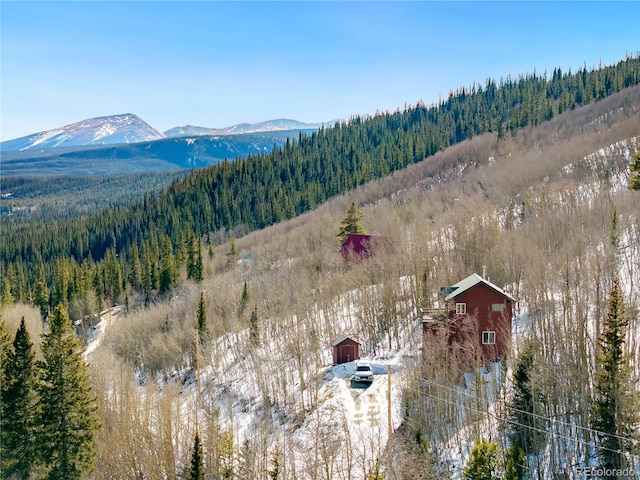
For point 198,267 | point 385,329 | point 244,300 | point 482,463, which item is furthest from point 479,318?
point 198,267

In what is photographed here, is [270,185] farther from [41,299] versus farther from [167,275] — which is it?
[41,299]

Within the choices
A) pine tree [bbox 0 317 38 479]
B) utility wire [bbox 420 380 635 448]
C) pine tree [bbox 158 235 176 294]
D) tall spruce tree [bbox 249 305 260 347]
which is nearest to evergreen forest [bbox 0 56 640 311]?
pine tree [bbox 158 235 176 294]

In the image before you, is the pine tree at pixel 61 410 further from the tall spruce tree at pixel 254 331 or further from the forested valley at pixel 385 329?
the tall spruce tree at pixel 254 331

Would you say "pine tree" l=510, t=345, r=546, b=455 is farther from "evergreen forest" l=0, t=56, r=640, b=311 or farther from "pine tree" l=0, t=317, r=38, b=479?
"evergreen forest" l=0, t=56, r=640, b=311

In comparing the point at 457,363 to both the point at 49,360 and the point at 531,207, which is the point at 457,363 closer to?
the point at 49,360

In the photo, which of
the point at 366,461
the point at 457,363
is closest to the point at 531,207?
the point at 457,363

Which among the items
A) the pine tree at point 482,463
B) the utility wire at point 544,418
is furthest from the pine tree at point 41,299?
the pine tree at point 482,463
